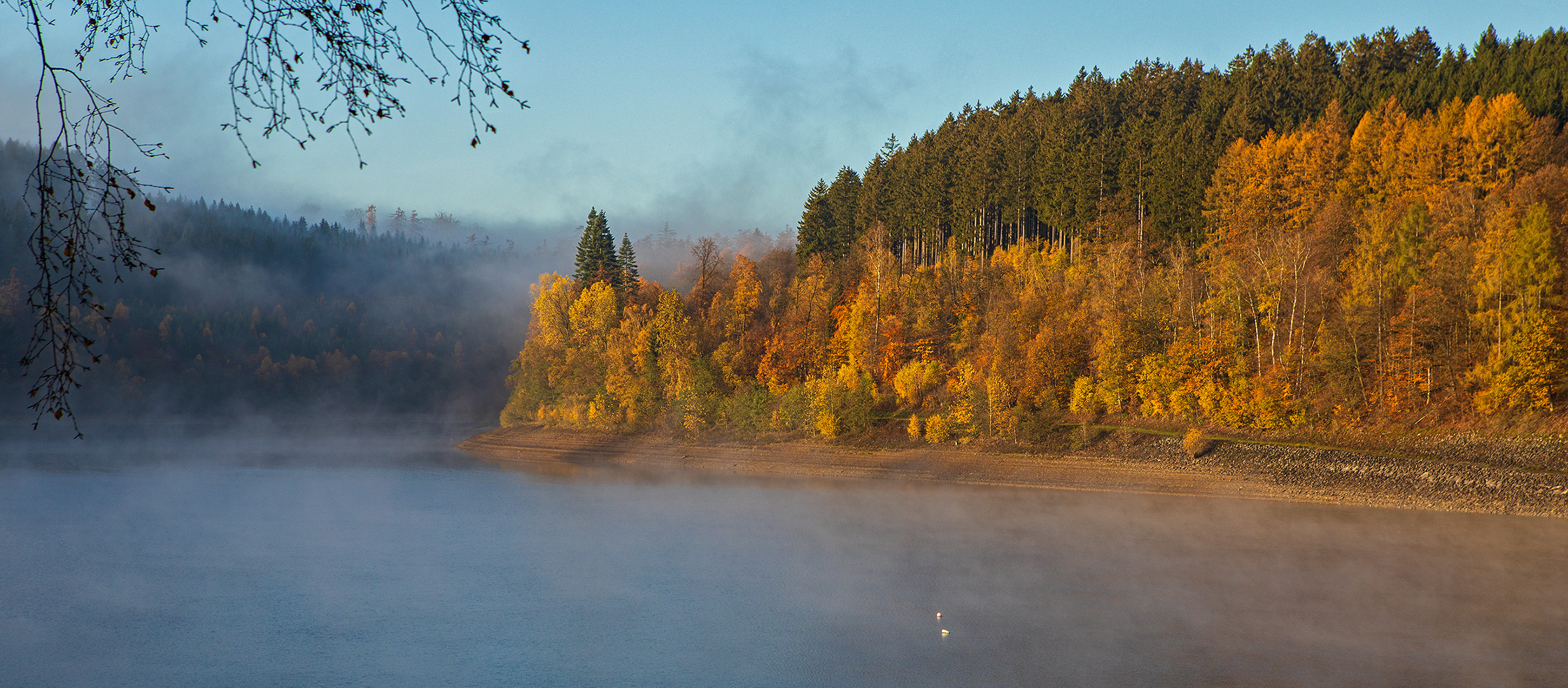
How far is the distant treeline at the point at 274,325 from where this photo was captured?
109m

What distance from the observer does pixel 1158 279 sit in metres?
51.2

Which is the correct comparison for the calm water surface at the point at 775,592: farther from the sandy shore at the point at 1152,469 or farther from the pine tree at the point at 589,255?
the pine tree at the point at 589,255

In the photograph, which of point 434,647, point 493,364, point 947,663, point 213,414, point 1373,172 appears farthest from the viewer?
point 493,364

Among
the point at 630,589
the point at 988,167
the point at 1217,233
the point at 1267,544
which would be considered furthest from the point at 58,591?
the point at 988,167

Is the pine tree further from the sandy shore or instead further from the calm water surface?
the calm water surface

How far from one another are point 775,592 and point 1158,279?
1427 inches

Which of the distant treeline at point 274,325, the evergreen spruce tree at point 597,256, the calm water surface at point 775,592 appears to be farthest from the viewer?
the distant treeline at point 274,325

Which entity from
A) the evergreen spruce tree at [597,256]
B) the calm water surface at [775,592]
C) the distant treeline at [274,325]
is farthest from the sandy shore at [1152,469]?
the distant treeline at [274,325]

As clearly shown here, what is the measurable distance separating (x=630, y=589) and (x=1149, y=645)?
14477 mm

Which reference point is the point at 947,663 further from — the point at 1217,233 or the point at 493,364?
the point at 493,364

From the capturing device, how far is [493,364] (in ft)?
438

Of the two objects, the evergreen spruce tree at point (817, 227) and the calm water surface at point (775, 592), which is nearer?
the calm water surface at point (775, 592)

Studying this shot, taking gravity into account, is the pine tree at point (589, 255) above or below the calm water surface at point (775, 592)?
above

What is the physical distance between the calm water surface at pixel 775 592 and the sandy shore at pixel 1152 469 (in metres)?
1.45
